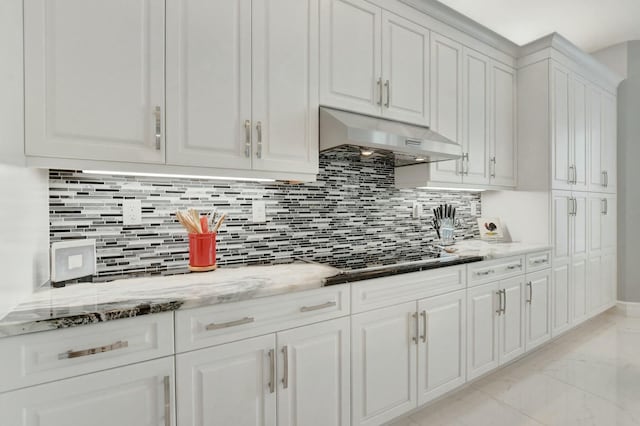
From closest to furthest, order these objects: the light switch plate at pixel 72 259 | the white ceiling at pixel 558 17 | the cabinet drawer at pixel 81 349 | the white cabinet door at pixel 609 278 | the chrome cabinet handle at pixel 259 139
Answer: the cabinet drawer at pixel 81 349, the light switch plate at pixel 72 259, the chrome cabinet handle at pixel 259 139, the white ceiling at pixel 558 17, the white cabinet door at pixel 609 278

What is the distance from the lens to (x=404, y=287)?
1.85 meters

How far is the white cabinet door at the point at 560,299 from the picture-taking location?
2.97 meters

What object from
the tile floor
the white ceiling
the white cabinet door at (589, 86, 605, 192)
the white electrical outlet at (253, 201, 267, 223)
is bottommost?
the tile floor

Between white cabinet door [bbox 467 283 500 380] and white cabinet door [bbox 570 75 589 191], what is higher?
white cabinet door [bbox 570 75 589 191]

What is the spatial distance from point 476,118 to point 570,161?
120 centimetres

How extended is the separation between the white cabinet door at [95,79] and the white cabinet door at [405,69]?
1.33 meters

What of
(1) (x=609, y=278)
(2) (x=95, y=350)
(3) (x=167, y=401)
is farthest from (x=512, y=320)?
(2) (x=95, y=350)

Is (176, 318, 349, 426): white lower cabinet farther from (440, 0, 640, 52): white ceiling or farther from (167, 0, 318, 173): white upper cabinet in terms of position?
(440, 0, 640, 52): white ceiling

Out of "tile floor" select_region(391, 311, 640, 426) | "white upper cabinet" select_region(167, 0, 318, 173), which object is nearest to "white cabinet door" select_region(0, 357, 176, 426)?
"white upper cabinet" select_region(167, 0, 318, 173)

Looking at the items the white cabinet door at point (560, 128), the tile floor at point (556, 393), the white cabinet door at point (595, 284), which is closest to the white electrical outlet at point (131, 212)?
the tile floor at point (556, 393)

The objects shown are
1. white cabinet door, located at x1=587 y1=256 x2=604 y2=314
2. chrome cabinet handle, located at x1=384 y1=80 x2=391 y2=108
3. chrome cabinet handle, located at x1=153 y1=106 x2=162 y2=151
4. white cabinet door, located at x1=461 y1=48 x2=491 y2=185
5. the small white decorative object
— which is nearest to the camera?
chrome cabinet handle, located at x1=153 y1=106 x2=162 y2=151

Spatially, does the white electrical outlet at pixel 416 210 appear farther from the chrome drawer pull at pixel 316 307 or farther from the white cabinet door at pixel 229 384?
the white cabinet door at pixel 229 384

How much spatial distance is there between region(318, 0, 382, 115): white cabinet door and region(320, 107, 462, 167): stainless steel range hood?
0.09 meters

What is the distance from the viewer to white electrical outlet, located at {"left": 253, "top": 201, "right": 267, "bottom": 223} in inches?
77.7
